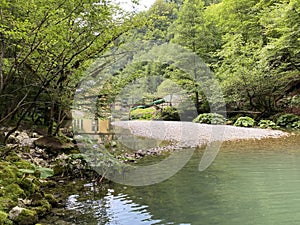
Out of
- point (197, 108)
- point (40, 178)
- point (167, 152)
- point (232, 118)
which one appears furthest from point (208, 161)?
point (197, 108)

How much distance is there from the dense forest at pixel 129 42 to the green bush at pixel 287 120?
129cm

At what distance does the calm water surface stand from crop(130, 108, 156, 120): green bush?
16052 mm

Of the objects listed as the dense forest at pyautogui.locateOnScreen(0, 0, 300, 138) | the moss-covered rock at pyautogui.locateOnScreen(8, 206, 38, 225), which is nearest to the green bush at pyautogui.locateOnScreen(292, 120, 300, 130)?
the dense forest at pyautogui.locateOnScreen(0, 0, 300, 138)

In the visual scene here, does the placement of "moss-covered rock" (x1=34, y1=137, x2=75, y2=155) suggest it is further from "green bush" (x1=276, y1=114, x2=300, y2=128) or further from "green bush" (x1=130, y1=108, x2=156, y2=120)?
"green bush" (x1=130, y1=108, x2=156, y2=120)

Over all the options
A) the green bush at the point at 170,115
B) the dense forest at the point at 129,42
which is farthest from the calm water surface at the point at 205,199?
the green bush at the point at 170,115

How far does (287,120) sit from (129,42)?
401 inches

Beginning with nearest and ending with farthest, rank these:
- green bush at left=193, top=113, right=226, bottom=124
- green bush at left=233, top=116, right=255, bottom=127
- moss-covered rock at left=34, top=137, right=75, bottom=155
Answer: moss-covered rock at left=34, top=137, right=75, bottom=155, green bush at left=233, top=116, right=255, bottom=127, green bush at left=193, top=113, right=226, bottom=124

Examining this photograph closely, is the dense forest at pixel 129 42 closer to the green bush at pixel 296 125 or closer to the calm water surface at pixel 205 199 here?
the green bush at pixel 296 125

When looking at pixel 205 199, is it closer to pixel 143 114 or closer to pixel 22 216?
pixel 22 216

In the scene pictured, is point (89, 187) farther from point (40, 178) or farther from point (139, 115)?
point (139, 115)

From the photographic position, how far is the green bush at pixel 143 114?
71.6 ft

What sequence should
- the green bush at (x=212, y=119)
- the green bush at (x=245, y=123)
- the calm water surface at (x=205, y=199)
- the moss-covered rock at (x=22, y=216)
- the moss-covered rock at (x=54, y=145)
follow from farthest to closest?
1. the green bush at (x=212, y=119)
2. the green bush at (x=245, y=123)
3. the moss-covered rock at (x=54, y=145)
4. the calm water surface at (x=205, y=199)
5. the moss-covered rock at (x=22, y=216)

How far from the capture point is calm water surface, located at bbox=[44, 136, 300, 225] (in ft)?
10.9

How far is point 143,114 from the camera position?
22375 millimetres
